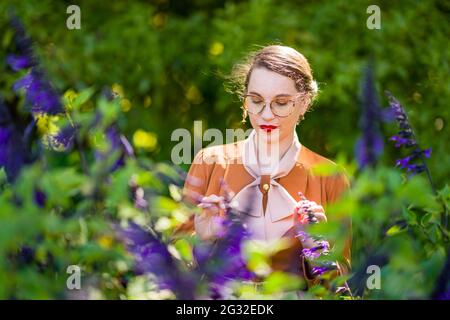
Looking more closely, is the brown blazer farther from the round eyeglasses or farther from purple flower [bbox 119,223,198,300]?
purple flower [bbox 119,223,198,300]

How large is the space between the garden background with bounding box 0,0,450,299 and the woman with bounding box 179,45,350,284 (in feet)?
0.48

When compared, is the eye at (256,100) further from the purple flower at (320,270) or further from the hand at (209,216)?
the purple flower at (320,270)

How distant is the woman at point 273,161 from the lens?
2.28 metres

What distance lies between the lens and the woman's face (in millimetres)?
2328

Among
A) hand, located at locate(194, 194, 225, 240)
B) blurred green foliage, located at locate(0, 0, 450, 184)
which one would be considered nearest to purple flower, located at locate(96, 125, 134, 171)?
hand, located at locate(194, 194, 225, 240)

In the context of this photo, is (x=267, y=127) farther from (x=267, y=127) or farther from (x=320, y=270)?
(x=320, y=270)

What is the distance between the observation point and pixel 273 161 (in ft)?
7.82

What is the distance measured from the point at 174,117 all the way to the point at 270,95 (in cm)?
301

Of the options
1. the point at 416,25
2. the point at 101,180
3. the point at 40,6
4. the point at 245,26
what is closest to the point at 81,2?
the point at 40,6

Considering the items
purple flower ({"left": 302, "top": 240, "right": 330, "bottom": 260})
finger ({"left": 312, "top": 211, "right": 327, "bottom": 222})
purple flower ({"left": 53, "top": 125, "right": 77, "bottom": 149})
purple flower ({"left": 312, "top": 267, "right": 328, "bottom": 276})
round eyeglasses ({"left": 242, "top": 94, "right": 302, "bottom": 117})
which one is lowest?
purple flower ({"left": 312, "top": 267, "right": 328, "bottom": 276})

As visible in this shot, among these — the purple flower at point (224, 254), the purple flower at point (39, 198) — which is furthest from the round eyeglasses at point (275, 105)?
the purple flower at point (39, 198)

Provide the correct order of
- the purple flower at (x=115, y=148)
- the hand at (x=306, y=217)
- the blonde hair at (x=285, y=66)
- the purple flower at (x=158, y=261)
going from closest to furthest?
1. the purple flower at (x=158, y=261)
2. the purple flower at (x=115, y=148)
3. the hand at (x=306, y=217)
4. the blonde hair at (x=285, y=66)

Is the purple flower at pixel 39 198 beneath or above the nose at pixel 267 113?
beneath

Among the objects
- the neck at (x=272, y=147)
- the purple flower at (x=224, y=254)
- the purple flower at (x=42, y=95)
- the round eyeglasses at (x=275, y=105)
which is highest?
the purple flower at (x=42, y=95)
